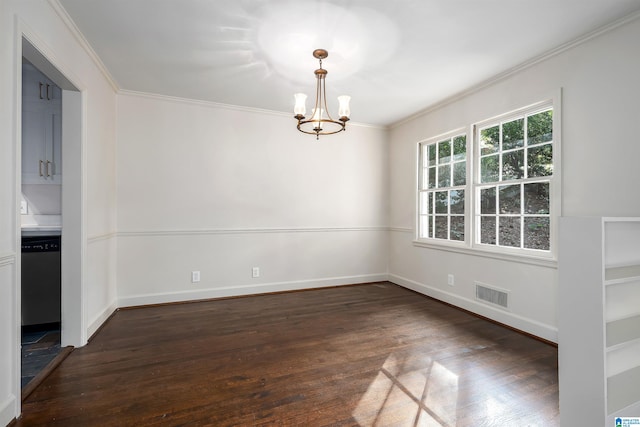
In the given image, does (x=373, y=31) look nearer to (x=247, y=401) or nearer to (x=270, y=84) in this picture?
(x=270, y=84)

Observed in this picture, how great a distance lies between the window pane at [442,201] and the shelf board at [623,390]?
102 inches

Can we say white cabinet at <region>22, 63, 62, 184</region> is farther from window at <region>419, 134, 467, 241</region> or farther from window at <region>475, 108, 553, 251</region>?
window at <region>475, 108, 553, 251</region>

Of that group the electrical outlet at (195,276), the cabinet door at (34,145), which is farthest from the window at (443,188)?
the cabinet door at (34,145)

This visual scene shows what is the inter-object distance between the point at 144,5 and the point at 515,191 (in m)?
3.63

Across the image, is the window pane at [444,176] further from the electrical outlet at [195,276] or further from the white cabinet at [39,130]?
the white cabinet at [39,130]

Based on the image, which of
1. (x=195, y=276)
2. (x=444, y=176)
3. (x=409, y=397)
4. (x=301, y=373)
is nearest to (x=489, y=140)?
(x=444, y=176)

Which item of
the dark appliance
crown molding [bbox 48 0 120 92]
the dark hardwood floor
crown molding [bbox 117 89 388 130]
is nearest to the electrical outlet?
the dark hardwood floor

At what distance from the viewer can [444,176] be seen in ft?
13.6

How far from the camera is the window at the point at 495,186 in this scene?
115 inches

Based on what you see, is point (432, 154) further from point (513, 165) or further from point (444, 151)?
point (513, 165)

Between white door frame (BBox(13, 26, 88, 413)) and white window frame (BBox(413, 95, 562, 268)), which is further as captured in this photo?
white window frame (BBox(413, 95, 562, 268))

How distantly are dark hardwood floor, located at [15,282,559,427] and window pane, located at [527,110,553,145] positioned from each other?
1902 mm

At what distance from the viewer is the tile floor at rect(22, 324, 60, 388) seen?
228 cm

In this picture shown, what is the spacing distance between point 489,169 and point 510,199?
0.43 meters
